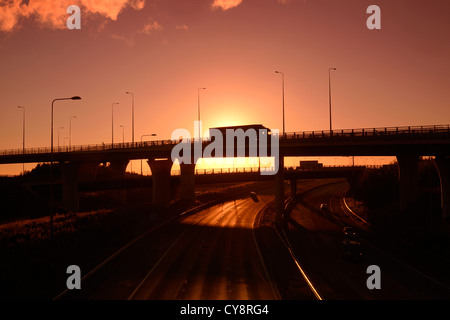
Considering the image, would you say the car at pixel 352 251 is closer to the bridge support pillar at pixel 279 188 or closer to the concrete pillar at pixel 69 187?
the bridge support pillar at pixel 279 188

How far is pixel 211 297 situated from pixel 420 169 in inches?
2759

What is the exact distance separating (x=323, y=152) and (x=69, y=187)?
196ft

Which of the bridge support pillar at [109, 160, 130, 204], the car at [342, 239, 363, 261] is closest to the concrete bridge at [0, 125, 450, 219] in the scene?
the car at [342, 239, 363, 261]

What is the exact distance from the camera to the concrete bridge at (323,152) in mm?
53938

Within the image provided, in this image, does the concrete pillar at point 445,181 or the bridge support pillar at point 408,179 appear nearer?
the concrete pillar at point 445,181

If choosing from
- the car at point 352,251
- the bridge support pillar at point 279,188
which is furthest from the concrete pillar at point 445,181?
the bridge support pillar at point 279,188

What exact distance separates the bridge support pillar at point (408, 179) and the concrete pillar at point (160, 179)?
153 ft

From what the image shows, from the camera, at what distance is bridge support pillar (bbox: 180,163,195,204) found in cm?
8712

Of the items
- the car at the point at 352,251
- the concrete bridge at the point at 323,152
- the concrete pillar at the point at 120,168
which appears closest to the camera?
the car at the point at 352,251

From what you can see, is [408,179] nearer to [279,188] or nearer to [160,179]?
[279,188]

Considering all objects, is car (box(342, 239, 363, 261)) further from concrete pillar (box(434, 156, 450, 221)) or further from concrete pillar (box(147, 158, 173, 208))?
concrete pillar (box(147, 158, 173, 208))

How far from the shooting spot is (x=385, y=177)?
77688 millimetres

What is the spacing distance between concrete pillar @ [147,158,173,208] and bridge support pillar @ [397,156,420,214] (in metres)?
46.8
